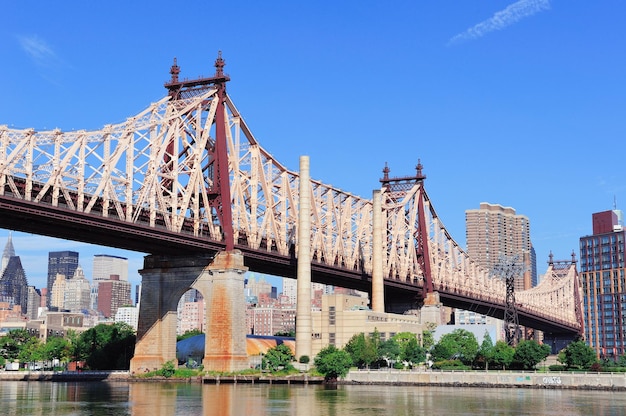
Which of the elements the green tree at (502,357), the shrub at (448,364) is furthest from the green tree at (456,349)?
the green tree at (502,357)

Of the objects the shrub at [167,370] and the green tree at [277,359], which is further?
the green tree at [277,359]

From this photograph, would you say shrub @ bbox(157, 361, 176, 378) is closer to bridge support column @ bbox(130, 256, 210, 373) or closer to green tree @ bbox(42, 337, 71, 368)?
bridge support column @ bbox(130, 256, 210, 373)

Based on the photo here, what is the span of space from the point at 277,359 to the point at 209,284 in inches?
A: 548

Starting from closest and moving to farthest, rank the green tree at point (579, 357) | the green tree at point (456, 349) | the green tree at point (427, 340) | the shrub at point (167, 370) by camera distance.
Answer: the shrub at point (167, 370) → the green tree at point (579, 357) → the green tree at point (456, 349) → the green tree at point (427, 340)

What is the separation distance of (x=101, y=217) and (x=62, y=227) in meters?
4.67

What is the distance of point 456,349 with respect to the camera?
146 m

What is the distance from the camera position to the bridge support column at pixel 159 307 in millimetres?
116000

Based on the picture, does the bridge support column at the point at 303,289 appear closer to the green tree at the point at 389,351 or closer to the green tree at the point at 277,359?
the green tree at the point at 277,359

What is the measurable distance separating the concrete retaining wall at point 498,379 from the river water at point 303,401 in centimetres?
412

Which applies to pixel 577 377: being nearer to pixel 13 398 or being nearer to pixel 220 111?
pixel 220 111

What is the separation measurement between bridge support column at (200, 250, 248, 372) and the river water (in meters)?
4.52

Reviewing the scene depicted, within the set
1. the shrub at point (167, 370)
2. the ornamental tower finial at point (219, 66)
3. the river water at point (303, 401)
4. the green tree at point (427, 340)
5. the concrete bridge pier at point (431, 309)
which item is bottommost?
the river water at point (303, 401)

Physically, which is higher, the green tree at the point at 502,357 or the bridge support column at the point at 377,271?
the bridge support column at the point at 377,271

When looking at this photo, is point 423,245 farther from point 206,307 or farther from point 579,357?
point 206,307
